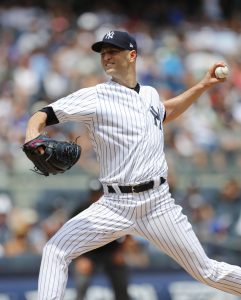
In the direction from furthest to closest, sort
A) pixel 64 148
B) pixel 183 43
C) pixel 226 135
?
pixel 183 43, pixel 226 135, pixel 64 148

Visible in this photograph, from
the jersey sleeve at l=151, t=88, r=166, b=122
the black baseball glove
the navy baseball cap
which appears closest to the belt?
the black baseball glove

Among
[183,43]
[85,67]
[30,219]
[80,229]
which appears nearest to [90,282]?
[30,219]

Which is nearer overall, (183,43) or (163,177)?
(163,177)

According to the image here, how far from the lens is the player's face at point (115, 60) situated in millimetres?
5348

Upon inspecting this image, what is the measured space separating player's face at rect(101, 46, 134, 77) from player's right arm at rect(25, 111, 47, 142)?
22.7 inches

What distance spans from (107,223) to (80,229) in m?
0.17

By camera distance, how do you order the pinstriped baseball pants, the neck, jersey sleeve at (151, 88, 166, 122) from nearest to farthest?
the pinstriped baseball pants
the neck
jersey sleeve at (151, 88, 166, 122)

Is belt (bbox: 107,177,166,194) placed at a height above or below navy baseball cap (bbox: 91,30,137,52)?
below

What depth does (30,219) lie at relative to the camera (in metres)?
9.54

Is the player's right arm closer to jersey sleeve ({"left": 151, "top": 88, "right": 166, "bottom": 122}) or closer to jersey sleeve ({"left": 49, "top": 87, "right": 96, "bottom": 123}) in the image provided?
jersey sleeve ({"left": 49, "top": 87, "right": 96, "bottom": 123})

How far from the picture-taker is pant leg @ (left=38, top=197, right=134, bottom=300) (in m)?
5.10

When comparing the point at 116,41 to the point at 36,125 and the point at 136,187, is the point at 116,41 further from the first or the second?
the point at 136,187

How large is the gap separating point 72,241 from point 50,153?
0.64m

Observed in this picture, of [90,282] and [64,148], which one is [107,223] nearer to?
[64,148]
